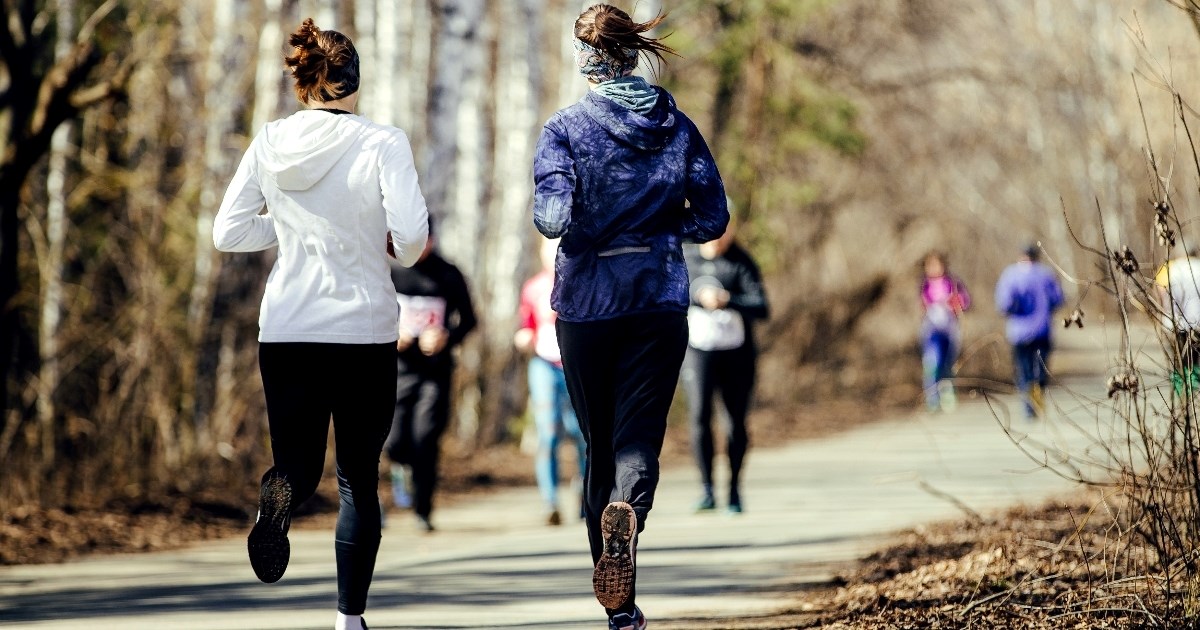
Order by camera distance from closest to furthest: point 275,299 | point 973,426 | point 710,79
A: point 275,299, point 973,426, point 710,79

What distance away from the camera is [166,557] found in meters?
9.62

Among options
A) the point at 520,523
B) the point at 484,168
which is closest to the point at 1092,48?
the point at 484,168

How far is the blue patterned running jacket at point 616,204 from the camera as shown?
5.86m

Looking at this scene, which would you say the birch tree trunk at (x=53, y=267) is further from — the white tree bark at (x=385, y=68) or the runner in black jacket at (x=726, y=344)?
the runner in black jacket at (x=726, y=344)

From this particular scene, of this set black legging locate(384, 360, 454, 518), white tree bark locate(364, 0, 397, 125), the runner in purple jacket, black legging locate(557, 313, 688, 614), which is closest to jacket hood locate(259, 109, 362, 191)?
black legging locate(557, 313, 688, 614)

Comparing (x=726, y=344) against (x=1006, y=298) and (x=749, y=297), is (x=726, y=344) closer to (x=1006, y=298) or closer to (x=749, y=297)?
(x=749, y=297)

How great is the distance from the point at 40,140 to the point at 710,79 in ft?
52.4

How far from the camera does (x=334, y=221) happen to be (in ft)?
19.1

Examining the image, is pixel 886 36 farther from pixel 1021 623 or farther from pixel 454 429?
pixel 1021 623

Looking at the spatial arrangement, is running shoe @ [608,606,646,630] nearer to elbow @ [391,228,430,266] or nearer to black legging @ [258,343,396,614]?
black legging @ [258,343,396,614]

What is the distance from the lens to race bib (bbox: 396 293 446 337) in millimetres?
10734

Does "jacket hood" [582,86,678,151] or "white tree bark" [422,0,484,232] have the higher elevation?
"white tree bark" [422,0,484,232]

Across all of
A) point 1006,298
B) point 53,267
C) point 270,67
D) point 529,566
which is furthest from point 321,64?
point 1006,298

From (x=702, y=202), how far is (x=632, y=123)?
363 millimetres
